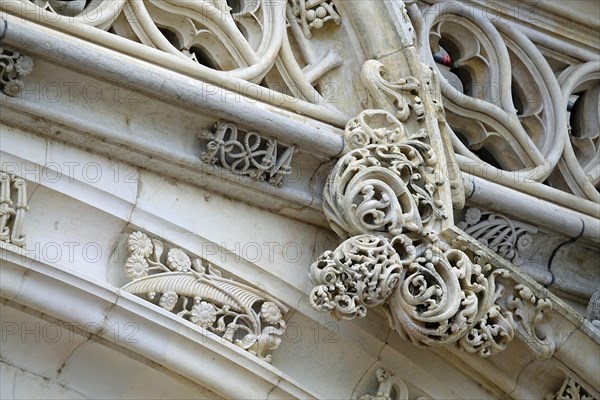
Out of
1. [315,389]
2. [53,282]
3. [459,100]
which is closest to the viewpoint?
[53,282]

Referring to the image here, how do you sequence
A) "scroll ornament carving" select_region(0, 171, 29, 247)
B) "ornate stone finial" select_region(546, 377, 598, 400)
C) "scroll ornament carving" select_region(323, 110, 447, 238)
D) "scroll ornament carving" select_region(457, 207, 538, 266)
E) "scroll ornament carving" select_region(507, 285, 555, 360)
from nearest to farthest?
"scroll ornament carving" select_region(0, 171, 29, 247) < "scroll ornament carving" select_region(323, 110, 447, 238) < "scroll ornament carving" select_region(507, 285, 555, 360) < "ornate stone finial" select_region(546, 377, 598, 400) < "scroll ornament carving" select_region(457, 207, 538, 266)

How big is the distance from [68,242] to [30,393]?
489 mm

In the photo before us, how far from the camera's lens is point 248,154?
6.25 m

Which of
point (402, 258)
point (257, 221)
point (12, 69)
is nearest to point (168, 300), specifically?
point (257, 221)

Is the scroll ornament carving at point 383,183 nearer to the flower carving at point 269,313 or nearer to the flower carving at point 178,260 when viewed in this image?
the flower carving at point 269,313

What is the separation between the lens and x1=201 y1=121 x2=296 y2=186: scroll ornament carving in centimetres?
623

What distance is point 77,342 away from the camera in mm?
6047

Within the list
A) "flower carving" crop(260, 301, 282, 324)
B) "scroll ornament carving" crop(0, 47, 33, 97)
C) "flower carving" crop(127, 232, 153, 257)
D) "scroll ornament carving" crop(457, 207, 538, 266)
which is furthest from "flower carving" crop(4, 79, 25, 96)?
"scroll ornament carving" crop(457, 207, 538, 266)

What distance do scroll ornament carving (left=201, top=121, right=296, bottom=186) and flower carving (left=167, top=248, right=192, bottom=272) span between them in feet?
1.05

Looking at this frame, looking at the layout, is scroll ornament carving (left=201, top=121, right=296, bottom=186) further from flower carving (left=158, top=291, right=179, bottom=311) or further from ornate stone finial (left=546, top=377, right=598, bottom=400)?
Answer: ornate stone finial (left=546, top=377, right=598, bottom=400)

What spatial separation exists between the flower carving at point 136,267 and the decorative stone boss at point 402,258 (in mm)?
536

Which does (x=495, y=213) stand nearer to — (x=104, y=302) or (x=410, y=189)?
(x=410, y=189)

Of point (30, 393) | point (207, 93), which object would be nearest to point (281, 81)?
point (207, 93)

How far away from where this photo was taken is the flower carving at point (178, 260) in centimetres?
611
